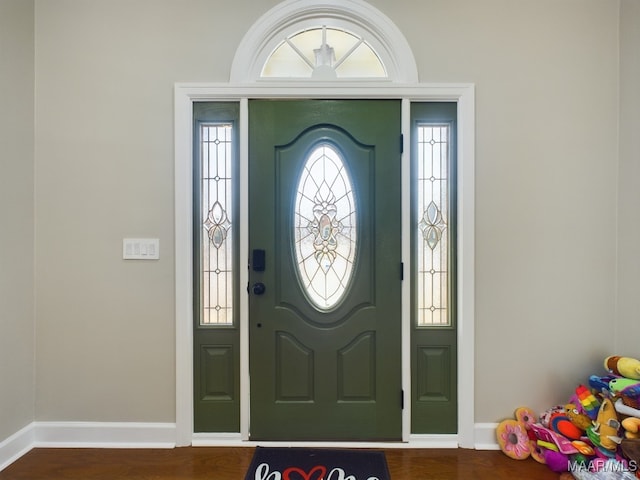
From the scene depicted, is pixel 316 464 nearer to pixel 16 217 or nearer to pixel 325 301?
pixel 325 301

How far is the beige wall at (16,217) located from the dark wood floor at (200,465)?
0.29 metres

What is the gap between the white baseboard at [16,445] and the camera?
1963 mm

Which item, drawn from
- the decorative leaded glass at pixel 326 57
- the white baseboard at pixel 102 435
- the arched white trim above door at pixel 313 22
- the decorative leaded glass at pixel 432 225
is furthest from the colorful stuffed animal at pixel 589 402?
the white baseboard at pixel 102 435

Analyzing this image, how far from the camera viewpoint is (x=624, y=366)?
6.23 ft

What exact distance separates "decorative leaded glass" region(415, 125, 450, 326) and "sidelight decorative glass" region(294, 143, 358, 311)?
42cm

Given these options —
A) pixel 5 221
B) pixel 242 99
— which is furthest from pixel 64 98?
pixel 242 99

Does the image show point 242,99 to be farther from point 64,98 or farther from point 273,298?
point 273,298

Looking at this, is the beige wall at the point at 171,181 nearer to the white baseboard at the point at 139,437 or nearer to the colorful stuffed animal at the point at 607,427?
the white baseboard at the point at 139,437

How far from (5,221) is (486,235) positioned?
108 inches

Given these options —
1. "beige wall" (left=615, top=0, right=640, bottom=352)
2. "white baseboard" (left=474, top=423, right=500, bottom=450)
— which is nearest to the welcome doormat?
"white baseboard" (left=474, top=423, right=500, bottom=450)

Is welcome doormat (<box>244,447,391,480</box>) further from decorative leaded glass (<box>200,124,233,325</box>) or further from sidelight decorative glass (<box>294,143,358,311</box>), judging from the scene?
sidelight decorative glass (<box>294,143,358,311</box>)

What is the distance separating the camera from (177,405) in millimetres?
2113

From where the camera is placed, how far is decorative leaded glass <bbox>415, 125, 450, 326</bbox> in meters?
2.18

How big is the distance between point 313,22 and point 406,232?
4.50ft
